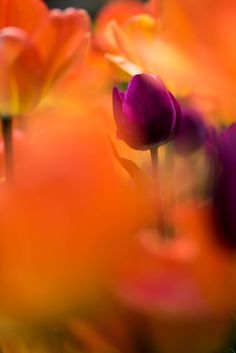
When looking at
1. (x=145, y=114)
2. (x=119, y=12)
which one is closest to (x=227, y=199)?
(x=145, y=114)

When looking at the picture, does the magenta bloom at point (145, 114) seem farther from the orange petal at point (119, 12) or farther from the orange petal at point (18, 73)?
the orange petal at point (119, 12)

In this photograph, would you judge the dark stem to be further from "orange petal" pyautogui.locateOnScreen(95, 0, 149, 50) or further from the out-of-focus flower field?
→ "orange petal" pyautogui.locateOnScreen(95, 0, 149, 50)

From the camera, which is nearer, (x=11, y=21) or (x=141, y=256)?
(x=141, y=256)

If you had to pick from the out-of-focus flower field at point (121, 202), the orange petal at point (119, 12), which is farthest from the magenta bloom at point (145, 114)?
the orange petal at point (119, 12)

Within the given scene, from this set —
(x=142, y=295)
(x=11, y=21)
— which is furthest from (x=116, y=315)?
(x=11, y=21)

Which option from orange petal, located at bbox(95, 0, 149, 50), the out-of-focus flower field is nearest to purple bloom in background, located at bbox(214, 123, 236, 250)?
the out-of-focus flower field

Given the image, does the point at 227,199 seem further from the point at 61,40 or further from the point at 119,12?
the point at 119,12

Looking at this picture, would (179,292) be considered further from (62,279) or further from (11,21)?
(11,21)
